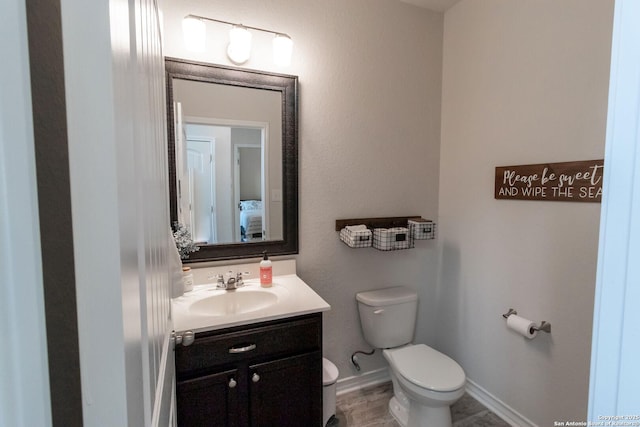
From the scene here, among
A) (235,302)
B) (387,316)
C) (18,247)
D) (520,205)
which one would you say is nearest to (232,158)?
(235,302)

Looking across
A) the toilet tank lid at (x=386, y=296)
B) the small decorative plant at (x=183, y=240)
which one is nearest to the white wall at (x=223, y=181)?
the small decorative plant at (x=183, y=240)

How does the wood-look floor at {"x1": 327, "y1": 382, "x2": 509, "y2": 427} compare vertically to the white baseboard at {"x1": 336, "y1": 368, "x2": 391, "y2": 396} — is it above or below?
below

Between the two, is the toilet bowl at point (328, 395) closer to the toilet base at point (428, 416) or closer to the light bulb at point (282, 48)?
the toilet base at point (428, 416)

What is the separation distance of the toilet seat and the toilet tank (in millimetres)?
121

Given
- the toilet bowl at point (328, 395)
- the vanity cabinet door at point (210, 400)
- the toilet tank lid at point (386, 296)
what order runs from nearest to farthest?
1. the vanity cabinet door at point (210, 400)
2. the toilet bowl at point (328, 395)
3. the toilet tank lid at point (386, 296)

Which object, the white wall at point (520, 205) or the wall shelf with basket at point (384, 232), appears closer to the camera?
the white wall at point (520, 205)

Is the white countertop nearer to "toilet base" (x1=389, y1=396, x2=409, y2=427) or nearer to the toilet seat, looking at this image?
the toilet seat

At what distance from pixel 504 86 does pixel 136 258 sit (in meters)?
2.15

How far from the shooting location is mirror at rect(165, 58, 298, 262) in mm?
1619

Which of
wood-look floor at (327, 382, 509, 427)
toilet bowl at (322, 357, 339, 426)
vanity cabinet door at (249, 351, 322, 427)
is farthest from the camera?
wood-look floor at (327, 382, 509, 427)

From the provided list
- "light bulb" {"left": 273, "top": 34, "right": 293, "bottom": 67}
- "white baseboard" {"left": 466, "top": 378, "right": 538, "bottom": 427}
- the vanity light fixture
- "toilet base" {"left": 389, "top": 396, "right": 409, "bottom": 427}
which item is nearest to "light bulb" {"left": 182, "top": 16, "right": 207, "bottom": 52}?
the vanity light fixture

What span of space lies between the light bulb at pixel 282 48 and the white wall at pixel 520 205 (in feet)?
4.02

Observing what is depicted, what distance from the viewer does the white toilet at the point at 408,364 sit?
157 centimetres

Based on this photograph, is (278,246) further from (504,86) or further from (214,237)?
(504,86)
